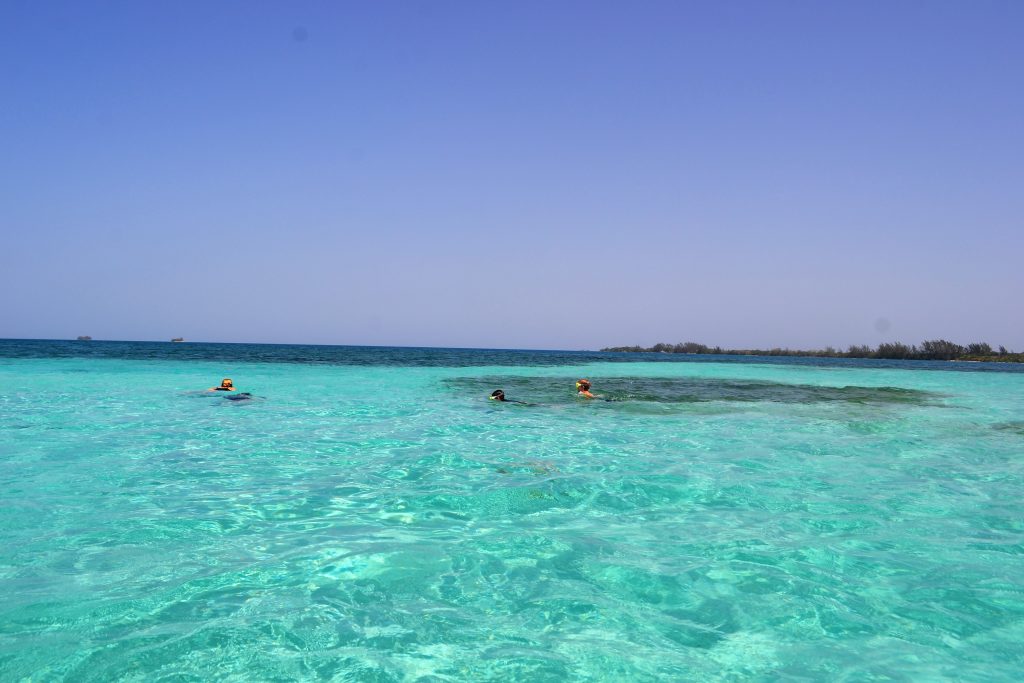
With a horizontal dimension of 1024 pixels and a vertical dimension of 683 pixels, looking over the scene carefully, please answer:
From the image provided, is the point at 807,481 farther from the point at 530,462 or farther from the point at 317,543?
the point at 317,543

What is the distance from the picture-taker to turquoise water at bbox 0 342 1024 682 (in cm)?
393

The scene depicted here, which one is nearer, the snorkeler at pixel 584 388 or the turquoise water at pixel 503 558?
the turquoise water at pixel 503 558

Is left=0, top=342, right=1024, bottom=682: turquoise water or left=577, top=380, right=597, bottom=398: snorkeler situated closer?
left=0, top=342, right=1024, bottom=682: turquoise water

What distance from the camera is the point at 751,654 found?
4.05 m

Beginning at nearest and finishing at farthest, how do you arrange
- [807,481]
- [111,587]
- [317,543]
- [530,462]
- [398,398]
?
1. [111,587]
2. [317,543]
3. [807,481]
4. [530,462]
5. [398,398]

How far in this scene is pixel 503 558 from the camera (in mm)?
5711

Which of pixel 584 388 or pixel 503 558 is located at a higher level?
pixel 584 388

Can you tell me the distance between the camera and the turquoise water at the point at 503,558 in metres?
3.93

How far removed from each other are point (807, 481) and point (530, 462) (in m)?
4.39

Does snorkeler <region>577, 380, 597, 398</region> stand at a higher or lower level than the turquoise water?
higher

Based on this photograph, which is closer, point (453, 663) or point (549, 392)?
point (453, 663)

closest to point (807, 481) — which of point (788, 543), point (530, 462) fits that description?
point (788, 543)

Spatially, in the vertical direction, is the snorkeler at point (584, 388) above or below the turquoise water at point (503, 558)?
above

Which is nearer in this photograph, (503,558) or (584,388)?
(503,558)
